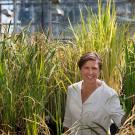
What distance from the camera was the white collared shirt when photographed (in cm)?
273

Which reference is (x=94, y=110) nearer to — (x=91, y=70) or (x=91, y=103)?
(x=91, y=103)

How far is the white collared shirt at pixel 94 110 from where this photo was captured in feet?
8.96

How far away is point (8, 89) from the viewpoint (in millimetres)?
2777

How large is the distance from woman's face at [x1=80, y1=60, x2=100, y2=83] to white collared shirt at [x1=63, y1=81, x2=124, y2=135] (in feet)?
0.27

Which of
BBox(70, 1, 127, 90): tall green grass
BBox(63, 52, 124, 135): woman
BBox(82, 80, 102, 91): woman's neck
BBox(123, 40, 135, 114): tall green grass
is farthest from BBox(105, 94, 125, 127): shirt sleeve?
BBox(70, 1, 127, 90): tall green grass

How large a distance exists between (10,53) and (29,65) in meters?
0.22

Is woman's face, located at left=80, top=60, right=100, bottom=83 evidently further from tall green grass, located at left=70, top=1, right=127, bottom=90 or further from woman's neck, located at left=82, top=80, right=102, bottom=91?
tall green grass, located at left=70, top=1, right=127, bottom=90

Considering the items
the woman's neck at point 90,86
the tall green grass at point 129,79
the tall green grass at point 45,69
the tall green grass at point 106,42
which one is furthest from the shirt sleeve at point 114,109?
the tall green grass at point 106,42

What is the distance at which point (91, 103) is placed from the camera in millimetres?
2777

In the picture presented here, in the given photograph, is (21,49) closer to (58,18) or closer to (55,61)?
(55,61)

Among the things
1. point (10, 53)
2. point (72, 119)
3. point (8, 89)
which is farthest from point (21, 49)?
point (72, 119)

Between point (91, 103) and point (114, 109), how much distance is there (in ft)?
0.53

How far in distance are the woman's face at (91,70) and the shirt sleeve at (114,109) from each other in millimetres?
166

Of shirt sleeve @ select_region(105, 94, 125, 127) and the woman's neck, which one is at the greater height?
the woman's neck
